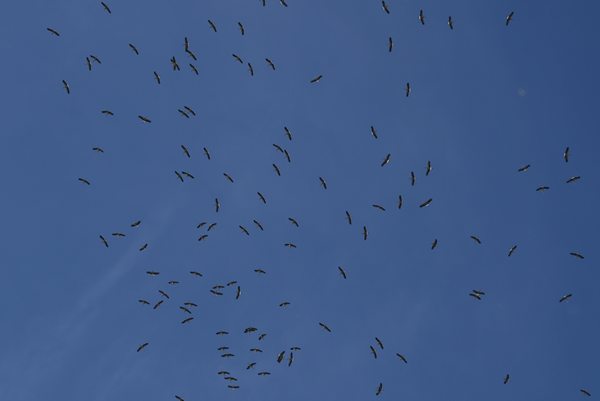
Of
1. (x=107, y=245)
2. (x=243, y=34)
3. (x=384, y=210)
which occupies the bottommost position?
(x=107, y=245)

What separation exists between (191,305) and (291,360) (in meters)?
9.02

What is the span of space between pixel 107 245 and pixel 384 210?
2143 cm

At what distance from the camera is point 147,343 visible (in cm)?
5741

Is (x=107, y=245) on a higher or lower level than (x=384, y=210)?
Result: lower

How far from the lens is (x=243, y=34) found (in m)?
56.9

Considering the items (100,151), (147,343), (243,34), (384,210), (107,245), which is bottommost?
(147,343)

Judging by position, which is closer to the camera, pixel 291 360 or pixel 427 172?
pixel 427 172

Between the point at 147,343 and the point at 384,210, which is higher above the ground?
the point at 384,210

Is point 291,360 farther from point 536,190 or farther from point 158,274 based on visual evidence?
point 536,190

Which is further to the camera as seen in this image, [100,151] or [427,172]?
[100,151]

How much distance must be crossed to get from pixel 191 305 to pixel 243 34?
2100 cm

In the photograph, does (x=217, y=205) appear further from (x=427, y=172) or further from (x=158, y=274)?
(x=427, y=172)

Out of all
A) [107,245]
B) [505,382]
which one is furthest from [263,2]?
[505,382]

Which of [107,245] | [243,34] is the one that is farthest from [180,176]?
[243,34]
